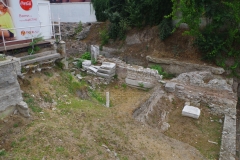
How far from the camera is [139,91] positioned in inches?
399

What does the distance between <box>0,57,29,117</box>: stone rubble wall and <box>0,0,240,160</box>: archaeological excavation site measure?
2cm

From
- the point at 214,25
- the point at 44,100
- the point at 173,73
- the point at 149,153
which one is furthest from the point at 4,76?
the point at 214,25

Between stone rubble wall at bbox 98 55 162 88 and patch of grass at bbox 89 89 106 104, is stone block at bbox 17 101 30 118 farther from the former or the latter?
stone rubble wall at bbox 98 55 162 88

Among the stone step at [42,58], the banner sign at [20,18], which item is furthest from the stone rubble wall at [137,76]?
the banner sign at [20,18]

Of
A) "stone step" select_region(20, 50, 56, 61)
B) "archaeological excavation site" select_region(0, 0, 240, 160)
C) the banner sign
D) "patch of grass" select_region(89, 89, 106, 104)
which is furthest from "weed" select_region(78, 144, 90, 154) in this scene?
the banner sign

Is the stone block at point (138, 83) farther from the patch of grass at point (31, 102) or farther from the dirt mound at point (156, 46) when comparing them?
the patch of grass at point (31, 102)

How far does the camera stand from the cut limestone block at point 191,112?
8.41 metres

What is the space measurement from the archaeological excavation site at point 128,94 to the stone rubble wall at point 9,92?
0.08ft

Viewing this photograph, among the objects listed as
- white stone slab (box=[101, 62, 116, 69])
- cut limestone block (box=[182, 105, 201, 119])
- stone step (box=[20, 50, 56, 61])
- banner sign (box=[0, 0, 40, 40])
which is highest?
banner sign (box=[0, 0, 40, 40])

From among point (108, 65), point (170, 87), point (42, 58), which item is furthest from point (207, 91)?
point (42, 58)

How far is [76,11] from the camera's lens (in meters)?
20.0

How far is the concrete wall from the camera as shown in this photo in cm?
1984

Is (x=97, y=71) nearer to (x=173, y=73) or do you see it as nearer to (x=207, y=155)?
(x=173, y=73)

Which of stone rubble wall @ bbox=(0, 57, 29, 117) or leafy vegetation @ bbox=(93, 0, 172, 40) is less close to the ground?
leafy vegetation @ bbox=(93, 0, 172, 40)
